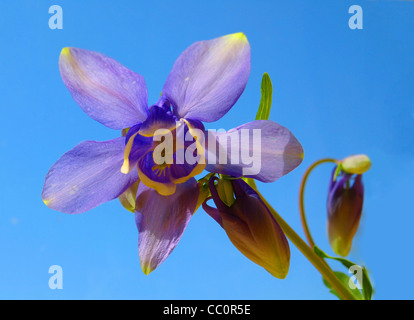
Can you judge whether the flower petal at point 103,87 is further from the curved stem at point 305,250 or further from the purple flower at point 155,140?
the curved stem at point 305,250

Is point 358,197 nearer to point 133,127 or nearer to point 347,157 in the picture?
point 347,157

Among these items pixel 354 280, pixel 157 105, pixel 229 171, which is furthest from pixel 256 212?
pixel 354 280

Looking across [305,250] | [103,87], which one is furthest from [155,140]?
[305,250]

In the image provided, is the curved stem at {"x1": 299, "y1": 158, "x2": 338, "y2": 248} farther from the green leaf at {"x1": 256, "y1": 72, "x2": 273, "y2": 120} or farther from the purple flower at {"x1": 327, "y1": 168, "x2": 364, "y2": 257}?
the green leaf at {"x1": 256, "y1": 72, "x2": 273, "y2": 120}

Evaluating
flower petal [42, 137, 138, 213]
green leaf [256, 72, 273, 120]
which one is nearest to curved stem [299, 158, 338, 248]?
green leaf [256, 72, 273, 120]

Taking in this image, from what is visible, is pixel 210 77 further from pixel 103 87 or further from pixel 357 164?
pixel 357 164

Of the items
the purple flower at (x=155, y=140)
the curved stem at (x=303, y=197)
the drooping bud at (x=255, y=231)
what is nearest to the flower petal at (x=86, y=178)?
the purple flower at (x=155, y=140)
